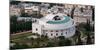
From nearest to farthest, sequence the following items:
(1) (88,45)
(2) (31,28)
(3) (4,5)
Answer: (3) (4,5), (2) (31,28), (1) (88,45)

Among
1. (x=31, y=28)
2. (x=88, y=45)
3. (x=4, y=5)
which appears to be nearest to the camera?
(x=4, y=5)

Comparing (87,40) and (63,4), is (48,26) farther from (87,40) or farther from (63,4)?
(87,40)

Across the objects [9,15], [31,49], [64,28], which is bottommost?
[31,49]

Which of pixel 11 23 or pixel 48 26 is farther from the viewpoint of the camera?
pixel 48 26

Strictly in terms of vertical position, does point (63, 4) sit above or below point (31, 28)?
above
